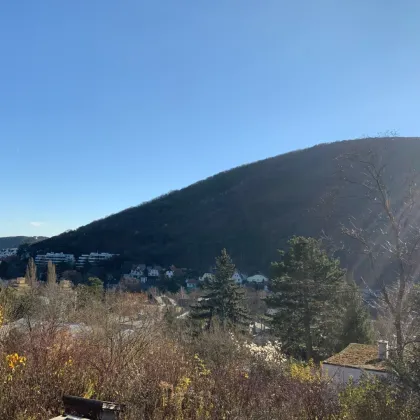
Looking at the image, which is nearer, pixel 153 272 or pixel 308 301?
pixel 308 301

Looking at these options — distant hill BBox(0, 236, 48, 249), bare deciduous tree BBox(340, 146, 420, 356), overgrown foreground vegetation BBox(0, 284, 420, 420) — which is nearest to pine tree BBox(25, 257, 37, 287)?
bare deciduous tree BBox(340, 146, 420, 356)

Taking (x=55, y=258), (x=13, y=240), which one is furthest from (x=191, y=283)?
(x=13, y=240)

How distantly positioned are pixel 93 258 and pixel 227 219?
3638 cm

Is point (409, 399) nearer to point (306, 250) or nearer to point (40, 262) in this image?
point (306, 250)

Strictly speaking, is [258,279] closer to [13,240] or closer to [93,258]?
[93,258]

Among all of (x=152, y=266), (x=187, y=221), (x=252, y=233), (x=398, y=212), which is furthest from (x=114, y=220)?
(x=398, y=212)

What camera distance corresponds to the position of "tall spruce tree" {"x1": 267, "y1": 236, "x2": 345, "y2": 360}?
20531 millimetres

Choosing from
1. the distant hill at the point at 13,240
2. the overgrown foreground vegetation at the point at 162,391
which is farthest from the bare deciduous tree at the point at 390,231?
the distant hill at the point at 13,240

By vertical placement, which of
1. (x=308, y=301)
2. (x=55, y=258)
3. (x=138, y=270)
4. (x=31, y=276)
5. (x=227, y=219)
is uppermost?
(x=227, y=219)

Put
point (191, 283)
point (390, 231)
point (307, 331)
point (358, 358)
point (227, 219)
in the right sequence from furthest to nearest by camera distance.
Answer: point (227, 219) < point (191, 283) < point (307, 331) < point (358, 358) < point (390, 231)

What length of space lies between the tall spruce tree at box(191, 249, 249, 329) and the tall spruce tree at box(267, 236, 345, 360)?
566 cm

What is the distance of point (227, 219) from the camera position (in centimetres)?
10688

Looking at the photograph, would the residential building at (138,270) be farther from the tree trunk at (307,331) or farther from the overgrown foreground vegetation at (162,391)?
the overgrown foreground vegetation at (162,391)

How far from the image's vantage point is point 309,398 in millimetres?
3967
